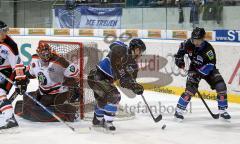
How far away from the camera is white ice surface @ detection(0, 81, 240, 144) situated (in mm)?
4457

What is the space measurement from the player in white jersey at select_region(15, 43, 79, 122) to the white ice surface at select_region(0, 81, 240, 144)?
138mm

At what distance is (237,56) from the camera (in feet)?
22.4

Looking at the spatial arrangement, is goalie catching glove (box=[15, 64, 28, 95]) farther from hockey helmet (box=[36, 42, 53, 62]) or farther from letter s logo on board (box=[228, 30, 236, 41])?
letter s logo on board (box=[228, 30, 236, 41])

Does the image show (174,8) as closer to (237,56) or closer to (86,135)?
(237,56)

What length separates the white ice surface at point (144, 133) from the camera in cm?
446

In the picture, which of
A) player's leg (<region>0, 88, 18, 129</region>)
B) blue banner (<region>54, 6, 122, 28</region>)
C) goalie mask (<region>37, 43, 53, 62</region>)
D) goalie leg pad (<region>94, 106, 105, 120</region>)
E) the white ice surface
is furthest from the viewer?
blue banner (<region>54, 6, 122, 28</region>)

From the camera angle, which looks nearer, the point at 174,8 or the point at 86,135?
the point at 86,135

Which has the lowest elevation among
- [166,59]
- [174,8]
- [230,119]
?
[230,119]

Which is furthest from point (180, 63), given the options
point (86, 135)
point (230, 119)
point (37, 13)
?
point (37, 13)

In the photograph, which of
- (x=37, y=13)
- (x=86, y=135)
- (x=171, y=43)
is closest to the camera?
(x=86, y=135)

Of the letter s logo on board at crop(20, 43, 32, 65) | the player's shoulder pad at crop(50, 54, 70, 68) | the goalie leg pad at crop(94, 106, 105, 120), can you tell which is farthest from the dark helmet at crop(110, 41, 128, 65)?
the letter s logo on board at crop(20, 43, 32, 65)

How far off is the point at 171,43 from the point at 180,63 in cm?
234

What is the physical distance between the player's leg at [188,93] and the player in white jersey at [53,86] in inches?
46.7

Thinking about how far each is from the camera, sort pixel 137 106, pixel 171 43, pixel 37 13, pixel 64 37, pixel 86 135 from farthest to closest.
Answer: pixel 37 13 < pixel 64 37 < pixel 171 43 < pixel 137 106 < pixel 86 135
